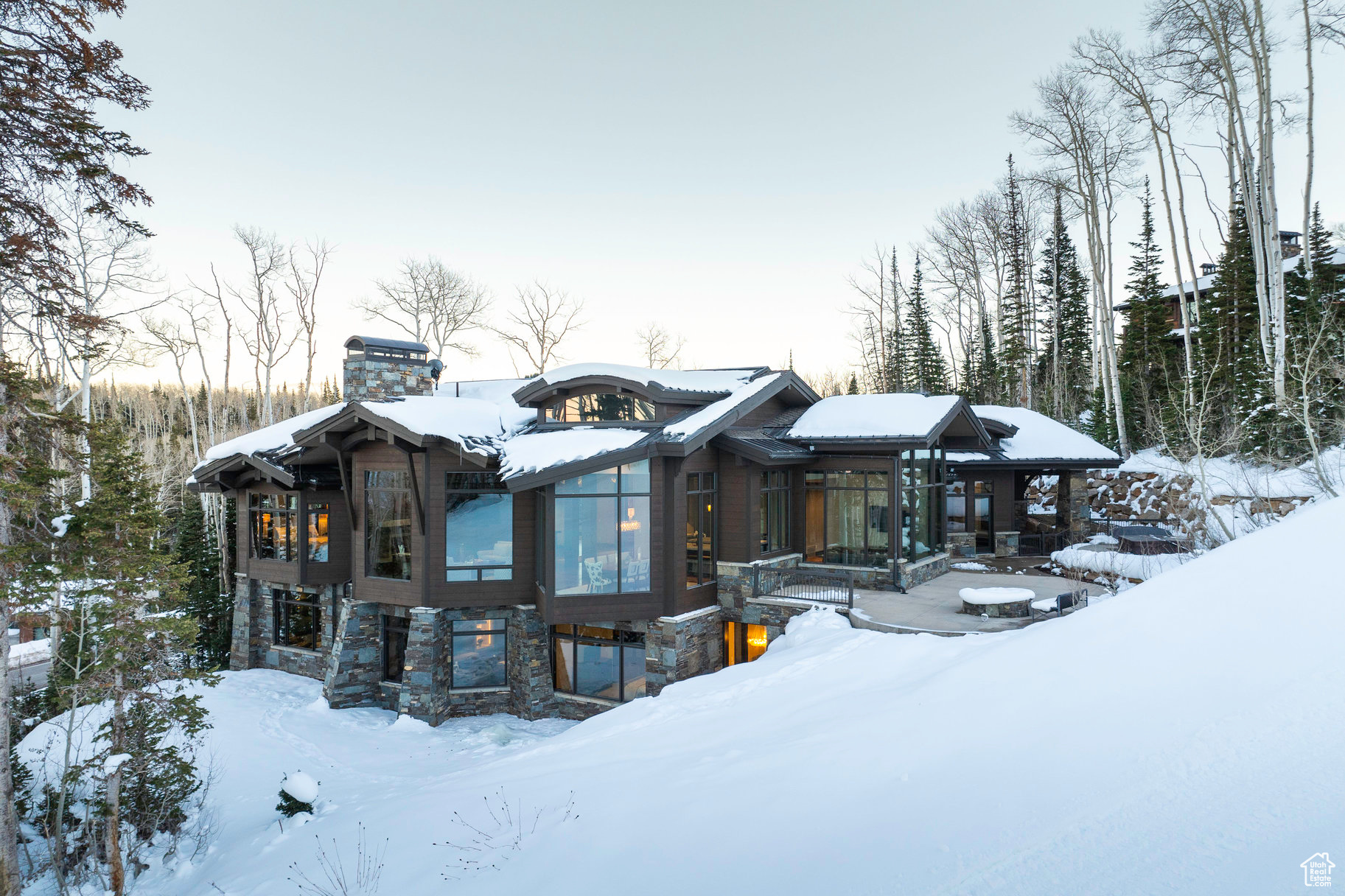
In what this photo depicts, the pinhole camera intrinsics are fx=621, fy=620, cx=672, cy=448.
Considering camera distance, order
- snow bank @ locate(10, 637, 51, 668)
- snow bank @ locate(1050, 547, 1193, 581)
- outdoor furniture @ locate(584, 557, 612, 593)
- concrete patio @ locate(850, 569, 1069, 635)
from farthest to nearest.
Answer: snow bank @ locate(10, 637, 51, 668), snow bank @ locate(1050, 547, 1193, 581), outdoor furniture @ locate(584, 557, 612, 593), concrete patio @ locate(850, 569, 1069, 635)

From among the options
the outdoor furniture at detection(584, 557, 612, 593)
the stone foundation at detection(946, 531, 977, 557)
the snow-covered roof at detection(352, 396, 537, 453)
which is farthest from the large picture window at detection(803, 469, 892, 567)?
the snow-covered roof at detection(352, 396, 537, 453)

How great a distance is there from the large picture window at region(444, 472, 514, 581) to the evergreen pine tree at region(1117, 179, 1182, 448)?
77.7 feet

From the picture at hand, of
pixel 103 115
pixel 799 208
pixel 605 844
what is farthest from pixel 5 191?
pixel 799 208

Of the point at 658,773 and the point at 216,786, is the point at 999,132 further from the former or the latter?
the point at 216,786

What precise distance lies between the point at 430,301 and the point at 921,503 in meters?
27.6

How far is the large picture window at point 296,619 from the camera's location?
1727cm

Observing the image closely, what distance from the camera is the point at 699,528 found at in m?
13.3

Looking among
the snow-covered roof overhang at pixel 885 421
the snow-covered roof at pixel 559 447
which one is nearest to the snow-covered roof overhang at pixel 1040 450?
the snow-covered roof overhang at pixel 885 421

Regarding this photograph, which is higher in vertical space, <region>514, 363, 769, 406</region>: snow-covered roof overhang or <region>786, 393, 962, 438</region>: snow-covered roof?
<region>514, 363, 769, 406</region>: snow-covered roof overhang

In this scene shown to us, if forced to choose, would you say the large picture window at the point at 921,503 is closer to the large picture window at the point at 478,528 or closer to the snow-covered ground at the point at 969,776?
the snow-covered ground at the point at 969,776

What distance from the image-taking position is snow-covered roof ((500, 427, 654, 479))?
1182 cm

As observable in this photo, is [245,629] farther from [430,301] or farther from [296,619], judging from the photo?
[430,301]

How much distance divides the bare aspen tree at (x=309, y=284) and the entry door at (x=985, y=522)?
91.3ft

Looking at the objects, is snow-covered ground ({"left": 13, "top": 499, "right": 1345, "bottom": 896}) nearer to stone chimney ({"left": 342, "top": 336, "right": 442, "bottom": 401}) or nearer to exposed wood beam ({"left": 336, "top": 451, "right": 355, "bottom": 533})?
exposed wood beam ({"left": 336, "top": 451, "right": 355, "bottom": 533})
